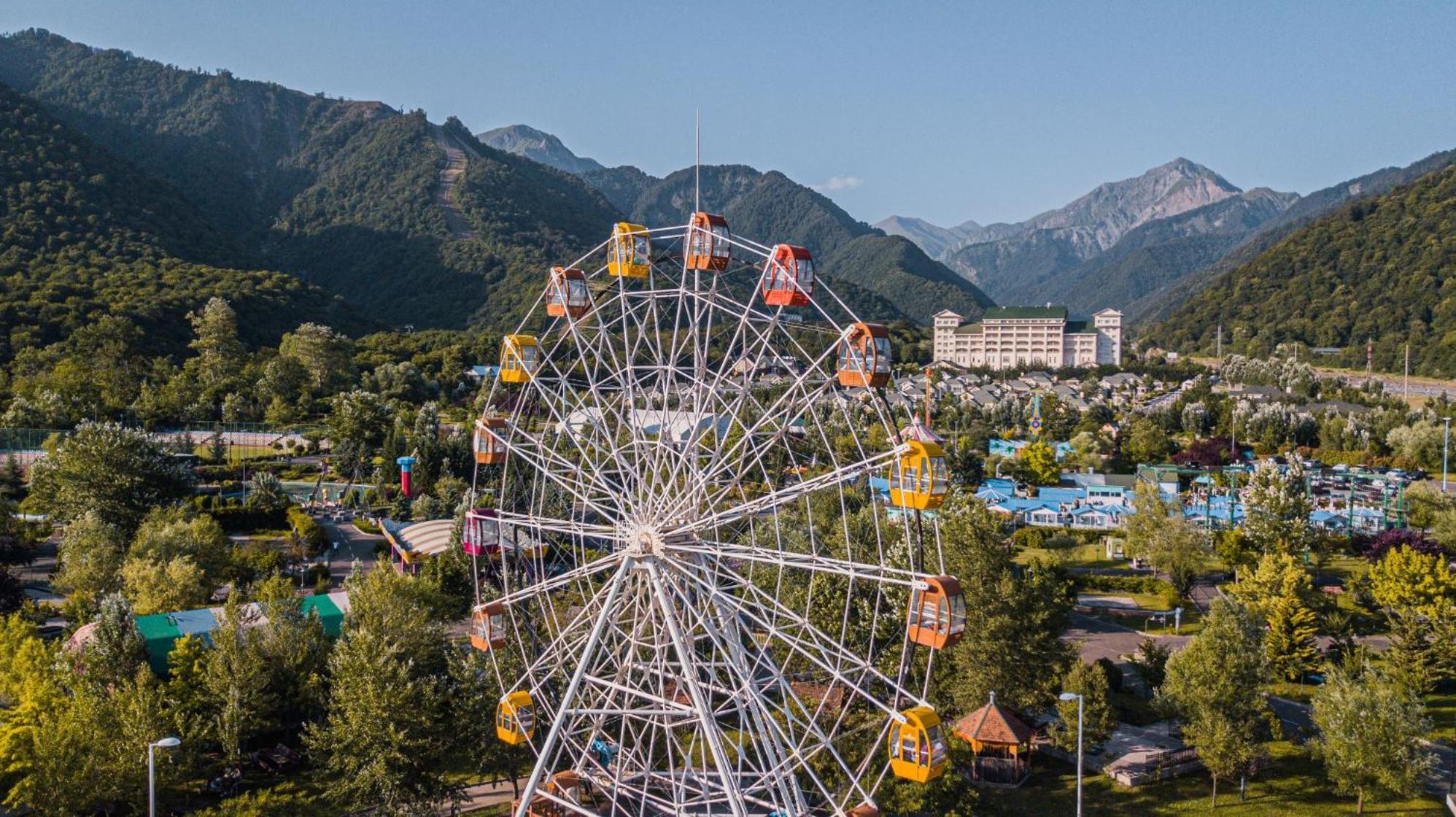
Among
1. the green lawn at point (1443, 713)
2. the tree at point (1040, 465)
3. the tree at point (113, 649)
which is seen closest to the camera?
the tree at point (113, 649)

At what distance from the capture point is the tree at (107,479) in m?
51.1

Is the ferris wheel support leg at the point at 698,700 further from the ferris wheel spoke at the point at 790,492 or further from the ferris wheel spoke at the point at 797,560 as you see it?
the ferris wheel spoke at the point at 790,492

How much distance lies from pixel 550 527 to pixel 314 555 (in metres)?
35.7

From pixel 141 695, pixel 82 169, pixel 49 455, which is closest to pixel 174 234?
pixel 82 169

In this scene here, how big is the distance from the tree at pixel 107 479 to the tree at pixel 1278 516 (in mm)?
55292

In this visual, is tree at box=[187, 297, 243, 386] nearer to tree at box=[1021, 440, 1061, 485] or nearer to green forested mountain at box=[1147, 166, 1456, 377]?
tree at box=[1021, 440, 1061, 485]

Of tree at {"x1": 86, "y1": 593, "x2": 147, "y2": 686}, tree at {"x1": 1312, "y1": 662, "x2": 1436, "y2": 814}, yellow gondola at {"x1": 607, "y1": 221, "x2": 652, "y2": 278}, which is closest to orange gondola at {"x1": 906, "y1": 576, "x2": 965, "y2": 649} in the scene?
yellow gondola at {"x1": 607, "y1": 221, "x2": 652, "y2": 278}

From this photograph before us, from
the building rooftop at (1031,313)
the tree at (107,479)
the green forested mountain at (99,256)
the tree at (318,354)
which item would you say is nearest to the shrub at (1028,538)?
the tree at (107,479)

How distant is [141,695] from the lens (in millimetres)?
27266

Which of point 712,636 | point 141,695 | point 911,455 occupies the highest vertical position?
point 911,455

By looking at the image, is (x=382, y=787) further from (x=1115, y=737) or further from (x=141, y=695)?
(x=1115, y=737)

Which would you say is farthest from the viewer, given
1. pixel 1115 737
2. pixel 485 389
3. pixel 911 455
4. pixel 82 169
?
pixel 82 169

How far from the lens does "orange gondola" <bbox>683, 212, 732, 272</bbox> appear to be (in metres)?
26.4

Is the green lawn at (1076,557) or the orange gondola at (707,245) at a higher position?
the orange gondola at (707,245)
